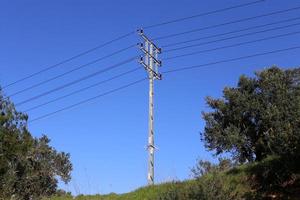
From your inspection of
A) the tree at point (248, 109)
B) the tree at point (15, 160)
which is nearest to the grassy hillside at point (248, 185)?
the tree at point (15, 160)

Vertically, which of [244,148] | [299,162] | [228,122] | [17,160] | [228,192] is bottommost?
[228,192]

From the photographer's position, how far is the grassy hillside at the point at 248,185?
14.4 m

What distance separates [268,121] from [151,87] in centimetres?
813

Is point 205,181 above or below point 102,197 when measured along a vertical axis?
below

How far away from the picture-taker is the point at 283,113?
1439 inches

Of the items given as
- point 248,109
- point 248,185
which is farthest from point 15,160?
point 248,109

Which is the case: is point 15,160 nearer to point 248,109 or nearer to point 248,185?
point 248,185

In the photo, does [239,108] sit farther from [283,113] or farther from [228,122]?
[283,113]

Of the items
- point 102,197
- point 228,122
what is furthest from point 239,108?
point 102,197

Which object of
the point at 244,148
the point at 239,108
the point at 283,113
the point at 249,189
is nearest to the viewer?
the point at 249,189

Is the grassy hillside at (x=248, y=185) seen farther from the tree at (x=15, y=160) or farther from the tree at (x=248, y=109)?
the tree at (x=248, y=109)

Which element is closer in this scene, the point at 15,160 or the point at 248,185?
the point at 248,185

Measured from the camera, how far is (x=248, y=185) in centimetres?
1861

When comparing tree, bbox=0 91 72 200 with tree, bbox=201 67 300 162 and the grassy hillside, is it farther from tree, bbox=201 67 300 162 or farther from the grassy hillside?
tree, bbox=201 67 300 162
